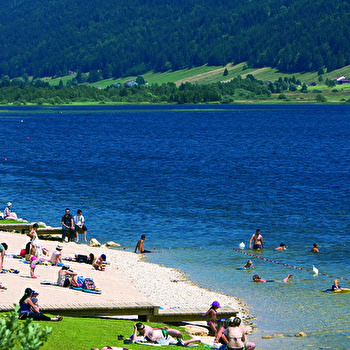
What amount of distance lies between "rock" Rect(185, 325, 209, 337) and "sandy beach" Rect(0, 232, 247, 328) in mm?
2420

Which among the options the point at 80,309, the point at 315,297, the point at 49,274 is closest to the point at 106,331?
the point at 80,309

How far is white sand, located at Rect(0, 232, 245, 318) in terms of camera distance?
25219 mm

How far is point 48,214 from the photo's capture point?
162 ft

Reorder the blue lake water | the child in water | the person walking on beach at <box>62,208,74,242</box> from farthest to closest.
A: the person walking on beach at <box>62,208,74,242</box>, the blue lake water, the child in water

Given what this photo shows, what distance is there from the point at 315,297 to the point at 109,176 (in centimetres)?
4738

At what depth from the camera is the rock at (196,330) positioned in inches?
925

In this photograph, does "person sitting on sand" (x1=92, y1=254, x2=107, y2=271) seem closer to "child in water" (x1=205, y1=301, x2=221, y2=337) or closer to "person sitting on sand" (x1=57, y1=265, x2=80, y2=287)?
"person sitting on sand" (x1=57, y1=265, x2=80, y2=287)

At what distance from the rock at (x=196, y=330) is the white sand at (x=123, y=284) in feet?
5.44

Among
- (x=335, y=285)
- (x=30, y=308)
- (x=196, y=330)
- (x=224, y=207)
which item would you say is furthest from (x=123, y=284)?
(x=224, y=207)

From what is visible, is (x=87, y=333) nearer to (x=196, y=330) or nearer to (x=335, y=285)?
(x=196, y=330)

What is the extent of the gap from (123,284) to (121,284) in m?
0.14

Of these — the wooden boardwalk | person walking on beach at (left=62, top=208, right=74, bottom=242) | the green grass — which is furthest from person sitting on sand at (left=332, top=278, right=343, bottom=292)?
person walking on beach at (left=62, top=208, right=74, bottom=242)

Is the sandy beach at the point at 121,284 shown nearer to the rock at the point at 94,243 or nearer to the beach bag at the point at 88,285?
the beach bag at the point at 88,285

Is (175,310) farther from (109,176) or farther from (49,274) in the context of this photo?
(109,176)
